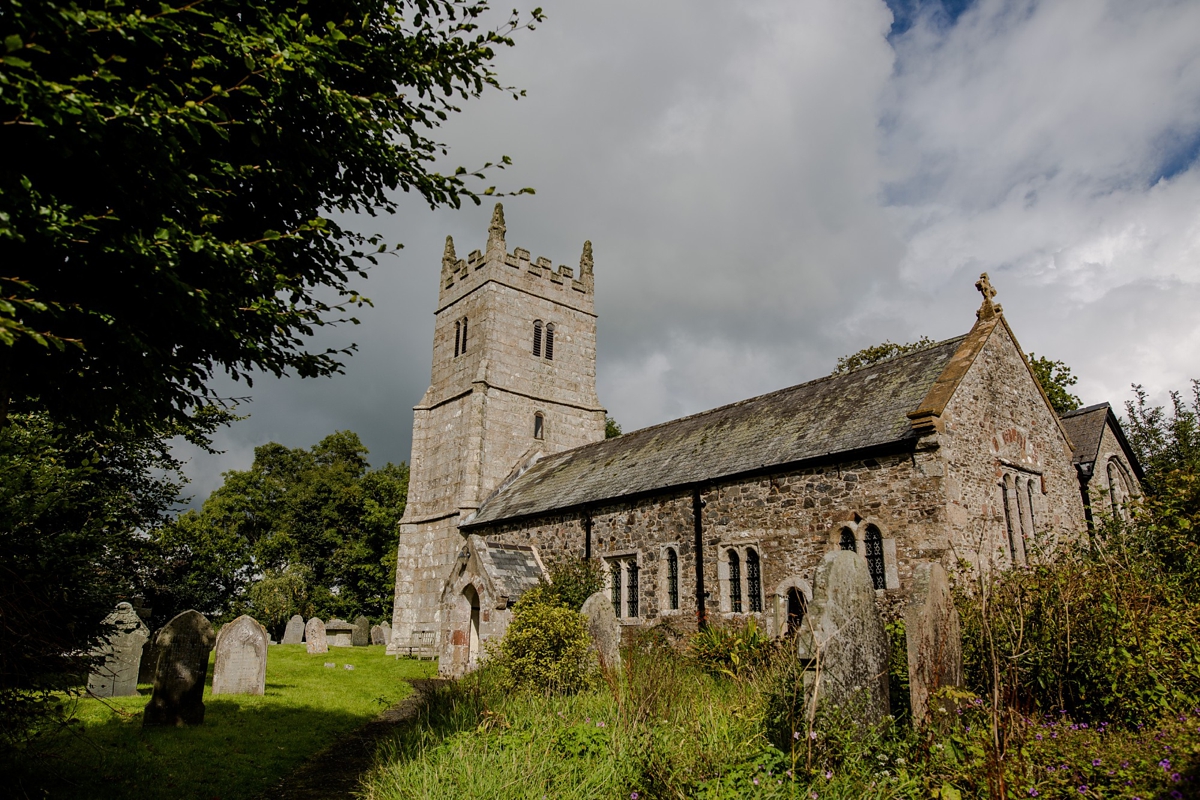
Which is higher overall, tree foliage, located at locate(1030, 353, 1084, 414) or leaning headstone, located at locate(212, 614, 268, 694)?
tree foliage, located at locate(1030, 353, 1084, 414)

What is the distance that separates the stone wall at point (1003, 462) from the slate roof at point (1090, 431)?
266cm

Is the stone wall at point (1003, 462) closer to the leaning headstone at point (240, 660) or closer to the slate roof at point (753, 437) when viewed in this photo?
the slate roof at point (753, 437)

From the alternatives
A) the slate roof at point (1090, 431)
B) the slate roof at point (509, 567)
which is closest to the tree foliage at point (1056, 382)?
the slate roof at point (1090, 431)

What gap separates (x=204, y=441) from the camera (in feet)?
60.9

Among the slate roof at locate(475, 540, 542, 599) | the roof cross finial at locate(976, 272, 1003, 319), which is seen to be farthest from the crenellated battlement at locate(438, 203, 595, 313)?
the roof cross finial at locate(976, 272, 1003, 319)

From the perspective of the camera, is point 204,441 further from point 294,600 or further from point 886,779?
point 294,600

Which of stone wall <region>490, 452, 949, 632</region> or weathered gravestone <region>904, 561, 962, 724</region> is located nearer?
weathered gravestone <region>904, 561, 962, 724</region>

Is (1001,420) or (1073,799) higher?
(1001,420)

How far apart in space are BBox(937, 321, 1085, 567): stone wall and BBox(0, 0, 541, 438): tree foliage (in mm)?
10387

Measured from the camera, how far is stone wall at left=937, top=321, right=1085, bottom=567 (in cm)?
1252

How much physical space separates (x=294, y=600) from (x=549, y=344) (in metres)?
23.3

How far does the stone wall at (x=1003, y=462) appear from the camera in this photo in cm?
1252

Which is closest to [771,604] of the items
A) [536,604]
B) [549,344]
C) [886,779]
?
[536,604]

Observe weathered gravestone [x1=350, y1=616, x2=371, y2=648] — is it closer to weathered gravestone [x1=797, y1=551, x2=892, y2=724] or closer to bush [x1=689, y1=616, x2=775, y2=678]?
bush [x1=689, y1=616, x2=775, y2=678]
